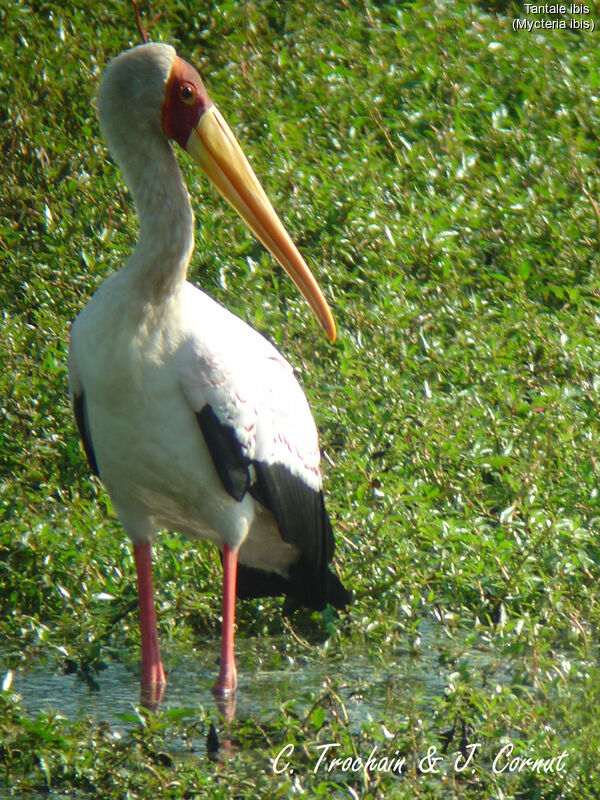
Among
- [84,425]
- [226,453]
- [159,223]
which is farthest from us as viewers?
[84,425]

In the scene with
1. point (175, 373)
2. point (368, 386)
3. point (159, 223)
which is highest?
point (159, 223)

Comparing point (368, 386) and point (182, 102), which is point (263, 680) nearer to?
point (368, 386)

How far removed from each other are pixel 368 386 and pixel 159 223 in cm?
169

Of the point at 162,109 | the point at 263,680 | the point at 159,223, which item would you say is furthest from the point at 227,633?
the point at 162,109

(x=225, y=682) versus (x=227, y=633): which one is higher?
(x=227, y=633)

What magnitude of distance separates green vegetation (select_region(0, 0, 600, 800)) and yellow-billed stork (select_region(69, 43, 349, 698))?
368 mm

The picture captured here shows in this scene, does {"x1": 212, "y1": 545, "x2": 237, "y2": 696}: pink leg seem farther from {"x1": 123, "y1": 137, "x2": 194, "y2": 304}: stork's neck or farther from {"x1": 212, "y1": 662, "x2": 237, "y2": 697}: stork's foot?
{"x1": 123, "y1": 137, "x2": 194, "y2": 304}: stork's neck

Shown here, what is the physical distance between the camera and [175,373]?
356 centimetres

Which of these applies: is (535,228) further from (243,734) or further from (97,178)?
(243,734)

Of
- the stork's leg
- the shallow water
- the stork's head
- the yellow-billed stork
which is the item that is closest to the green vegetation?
the shallow water

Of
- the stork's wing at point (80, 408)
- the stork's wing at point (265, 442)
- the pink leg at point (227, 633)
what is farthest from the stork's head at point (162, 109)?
the pink leg at point (227, 633)

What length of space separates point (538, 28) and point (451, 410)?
364 cm

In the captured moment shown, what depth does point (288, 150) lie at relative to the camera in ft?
21.3

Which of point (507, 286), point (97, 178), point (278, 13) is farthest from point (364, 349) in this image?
point (278, 13)
